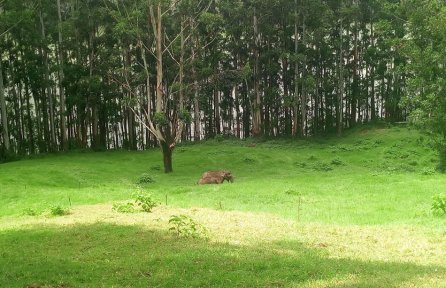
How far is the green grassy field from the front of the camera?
27.0 feet

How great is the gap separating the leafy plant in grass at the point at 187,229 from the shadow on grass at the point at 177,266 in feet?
1.35

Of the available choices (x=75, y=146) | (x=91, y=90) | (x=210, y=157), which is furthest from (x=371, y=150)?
(x=75, y=146)

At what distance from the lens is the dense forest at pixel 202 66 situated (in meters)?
31.0

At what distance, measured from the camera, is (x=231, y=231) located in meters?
12.6

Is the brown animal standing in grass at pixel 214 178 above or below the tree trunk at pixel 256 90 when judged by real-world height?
below

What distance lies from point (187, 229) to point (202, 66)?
29561mm

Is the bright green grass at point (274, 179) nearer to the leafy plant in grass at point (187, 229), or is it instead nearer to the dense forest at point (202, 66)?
the dense forest at point (202, 66)

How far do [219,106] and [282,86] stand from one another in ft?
25.2

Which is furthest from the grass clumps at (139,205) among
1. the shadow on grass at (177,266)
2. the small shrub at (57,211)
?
the shadow on grass at (177,266)

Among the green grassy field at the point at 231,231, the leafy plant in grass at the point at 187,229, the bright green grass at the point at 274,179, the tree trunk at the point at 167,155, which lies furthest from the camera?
the tree trunk at the point at 167,155

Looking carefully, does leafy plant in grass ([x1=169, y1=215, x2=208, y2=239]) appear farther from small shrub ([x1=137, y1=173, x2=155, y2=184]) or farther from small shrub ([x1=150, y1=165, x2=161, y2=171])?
small shrub ([x1=150, y1=165, x2=161, y2=171])

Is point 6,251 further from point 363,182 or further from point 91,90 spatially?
point 91,90

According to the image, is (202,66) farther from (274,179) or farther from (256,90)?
(274,179)

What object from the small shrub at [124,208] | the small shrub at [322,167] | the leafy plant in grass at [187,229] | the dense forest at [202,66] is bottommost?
the small shrub at [322,167]
